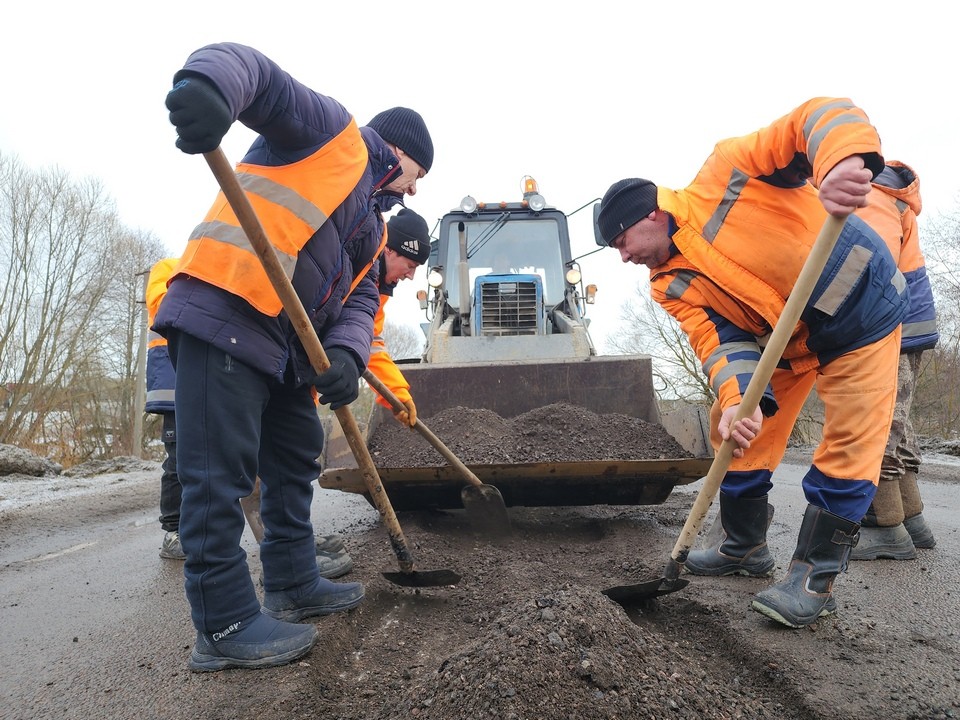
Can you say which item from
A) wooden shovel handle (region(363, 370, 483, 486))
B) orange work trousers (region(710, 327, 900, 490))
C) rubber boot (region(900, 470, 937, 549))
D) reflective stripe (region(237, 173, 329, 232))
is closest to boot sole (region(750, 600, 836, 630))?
orange work trousers (region(710, 327, 900, 490))

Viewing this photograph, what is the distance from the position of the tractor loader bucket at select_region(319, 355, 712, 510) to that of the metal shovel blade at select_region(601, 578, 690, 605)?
3.21 ft

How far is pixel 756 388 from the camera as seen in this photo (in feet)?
7.29

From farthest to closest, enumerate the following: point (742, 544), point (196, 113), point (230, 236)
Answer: point (742, 544)
point (230, 236)
point (196, 113)

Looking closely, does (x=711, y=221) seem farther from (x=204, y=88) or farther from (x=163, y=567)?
(x=163, y=567)

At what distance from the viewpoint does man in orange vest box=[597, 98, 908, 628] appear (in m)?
2.27

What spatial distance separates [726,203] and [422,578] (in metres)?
1.95

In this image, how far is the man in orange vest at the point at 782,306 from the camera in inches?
89.5

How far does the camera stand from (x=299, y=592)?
8.04 ft

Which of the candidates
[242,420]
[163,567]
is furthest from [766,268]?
[163,567]

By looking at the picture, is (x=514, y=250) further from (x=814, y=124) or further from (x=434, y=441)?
(x=814, y=124)

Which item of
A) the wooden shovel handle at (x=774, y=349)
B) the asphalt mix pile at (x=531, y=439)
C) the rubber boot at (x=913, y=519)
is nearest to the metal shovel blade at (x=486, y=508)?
the asphalt mix pile at (x=531, y=439)

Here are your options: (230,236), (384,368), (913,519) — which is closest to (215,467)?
(230,236)

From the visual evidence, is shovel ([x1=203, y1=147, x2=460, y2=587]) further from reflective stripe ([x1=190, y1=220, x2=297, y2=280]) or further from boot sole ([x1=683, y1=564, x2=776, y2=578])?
boot sole ([x1=683, y1=564, x2=776, y2=578])

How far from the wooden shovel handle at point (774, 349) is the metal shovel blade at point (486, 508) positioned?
4.08ft
